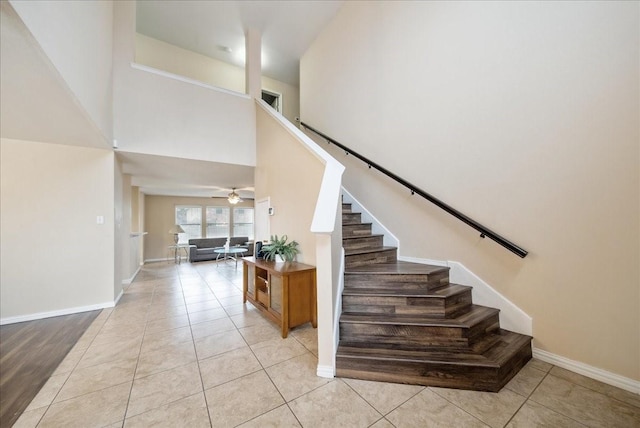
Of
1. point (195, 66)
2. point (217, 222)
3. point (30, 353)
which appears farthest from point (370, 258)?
point (217, 222)

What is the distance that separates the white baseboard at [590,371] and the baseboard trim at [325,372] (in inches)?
73.9

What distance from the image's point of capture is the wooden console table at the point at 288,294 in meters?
2.63

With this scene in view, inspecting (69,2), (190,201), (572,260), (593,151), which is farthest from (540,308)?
(190,201)

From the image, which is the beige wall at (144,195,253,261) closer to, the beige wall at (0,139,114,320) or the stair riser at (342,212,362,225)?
the beige wall at (0,139,114,320)

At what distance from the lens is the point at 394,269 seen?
8.70 feet

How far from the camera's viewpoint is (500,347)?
2021mm

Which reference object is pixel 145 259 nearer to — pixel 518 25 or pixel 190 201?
pixel 190 201

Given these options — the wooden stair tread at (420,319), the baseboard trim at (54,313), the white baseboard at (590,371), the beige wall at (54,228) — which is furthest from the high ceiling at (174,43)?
the white baseboard at (590,371)

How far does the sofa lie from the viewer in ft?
27.6

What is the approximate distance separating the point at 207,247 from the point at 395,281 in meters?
8.42

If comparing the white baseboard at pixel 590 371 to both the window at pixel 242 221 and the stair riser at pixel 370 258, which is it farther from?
the window at pixel 242 221

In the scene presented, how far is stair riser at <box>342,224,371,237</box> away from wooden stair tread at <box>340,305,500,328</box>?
4.23ft

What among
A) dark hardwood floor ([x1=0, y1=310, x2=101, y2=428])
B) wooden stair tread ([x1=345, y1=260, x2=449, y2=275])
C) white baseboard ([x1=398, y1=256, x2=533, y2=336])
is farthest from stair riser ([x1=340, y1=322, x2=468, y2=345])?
dark hardwood floor ([x1=0, y1=310, x2=101, y2=428])

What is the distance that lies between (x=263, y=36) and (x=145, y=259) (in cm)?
837
